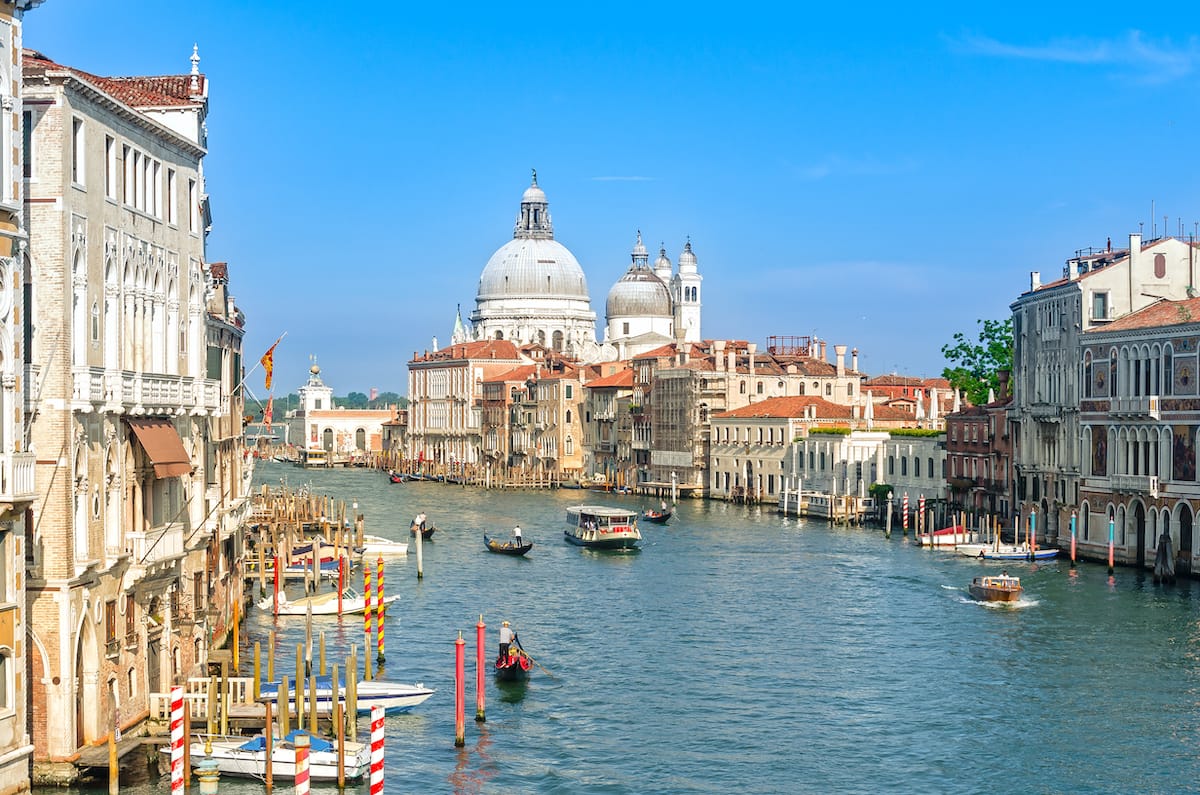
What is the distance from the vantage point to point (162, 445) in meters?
18.5

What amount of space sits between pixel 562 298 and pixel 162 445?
107968 millimetres

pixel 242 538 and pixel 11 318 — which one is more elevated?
pixel 11 318

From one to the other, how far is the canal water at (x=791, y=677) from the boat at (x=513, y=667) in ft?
0.76

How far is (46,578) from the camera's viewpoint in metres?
15.8

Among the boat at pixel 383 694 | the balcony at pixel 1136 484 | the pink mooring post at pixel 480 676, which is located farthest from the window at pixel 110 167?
the balcony at pixel 1136 484

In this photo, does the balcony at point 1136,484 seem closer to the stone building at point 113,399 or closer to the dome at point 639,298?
the stone building at point 113,399

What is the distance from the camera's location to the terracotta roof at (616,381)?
8769 centimetres

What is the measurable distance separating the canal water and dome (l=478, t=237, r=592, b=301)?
8326 cm

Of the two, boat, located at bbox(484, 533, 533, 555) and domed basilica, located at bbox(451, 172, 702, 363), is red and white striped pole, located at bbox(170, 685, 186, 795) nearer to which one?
boat, located at bbox(484, 533, 533, 555)

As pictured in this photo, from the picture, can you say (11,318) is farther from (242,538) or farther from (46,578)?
(242,538)

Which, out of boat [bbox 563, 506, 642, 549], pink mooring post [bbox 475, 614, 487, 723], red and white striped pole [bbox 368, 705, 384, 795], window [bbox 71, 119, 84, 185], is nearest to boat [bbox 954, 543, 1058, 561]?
boat [bbox 563, 506, 642, 549]

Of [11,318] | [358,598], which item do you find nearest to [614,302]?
[358,598]

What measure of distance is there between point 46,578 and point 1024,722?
12656 millimetres

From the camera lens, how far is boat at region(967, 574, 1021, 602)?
32.6 m
